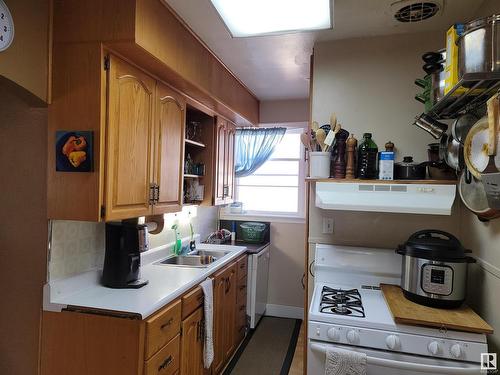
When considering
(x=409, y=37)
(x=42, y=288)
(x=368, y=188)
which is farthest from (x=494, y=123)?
(x=42, y=288)

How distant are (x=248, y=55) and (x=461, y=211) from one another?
70.8 inches

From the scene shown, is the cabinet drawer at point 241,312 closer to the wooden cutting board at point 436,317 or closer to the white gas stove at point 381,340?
the white gas stove at point 381,340

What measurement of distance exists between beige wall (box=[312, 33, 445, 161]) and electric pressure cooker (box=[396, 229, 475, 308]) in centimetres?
63

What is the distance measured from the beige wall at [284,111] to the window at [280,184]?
177mm

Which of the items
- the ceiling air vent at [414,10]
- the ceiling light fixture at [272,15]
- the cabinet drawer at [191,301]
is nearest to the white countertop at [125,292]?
the cabinet drawer at [191,301]

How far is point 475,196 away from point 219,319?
1.84 meters

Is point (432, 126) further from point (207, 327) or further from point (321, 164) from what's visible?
point (207, 327)

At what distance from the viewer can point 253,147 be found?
3.73m

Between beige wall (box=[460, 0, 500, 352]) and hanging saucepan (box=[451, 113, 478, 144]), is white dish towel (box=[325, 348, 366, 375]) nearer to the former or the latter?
beige wall (box=[460, 0, 500, 352])

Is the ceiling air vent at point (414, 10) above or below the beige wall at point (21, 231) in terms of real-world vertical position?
above

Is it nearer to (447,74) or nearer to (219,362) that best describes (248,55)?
(447,74)

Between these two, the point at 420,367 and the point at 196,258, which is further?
the point at 196,258

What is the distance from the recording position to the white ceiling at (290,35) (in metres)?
1.76

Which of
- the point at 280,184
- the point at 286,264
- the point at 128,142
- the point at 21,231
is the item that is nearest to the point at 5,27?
the point at 128,142
